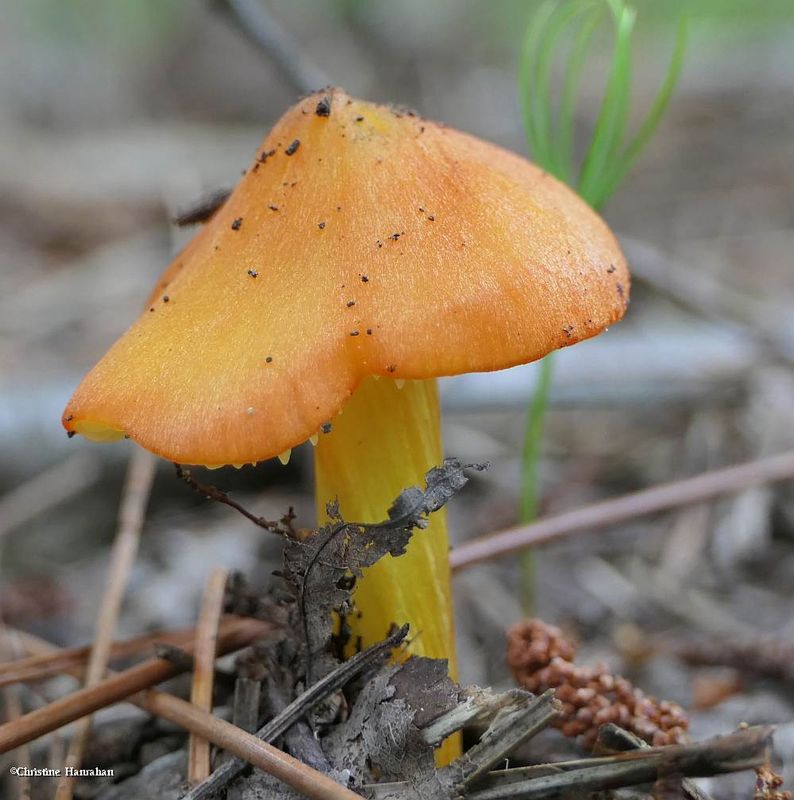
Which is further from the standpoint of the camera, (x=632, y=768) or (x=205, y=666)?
(x=205, y=666)

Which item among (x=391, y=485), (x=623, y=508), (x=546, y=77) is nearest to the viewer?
(x=391, y=485)

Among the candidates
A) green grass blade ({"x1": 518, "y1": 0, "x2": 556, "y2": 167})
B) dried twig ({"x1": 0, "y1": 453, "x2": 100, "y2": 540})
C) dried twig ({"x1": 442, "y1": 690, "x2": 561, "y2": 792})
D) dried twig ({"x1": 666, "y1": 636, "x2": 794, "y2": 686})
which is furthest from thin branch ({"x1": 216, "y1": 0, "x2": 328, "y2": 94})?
dried twig ({"x1": 442, "y1": 690, "x2": 561, "y2": 792})

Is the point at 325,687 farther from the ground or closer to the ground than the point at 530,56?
closer to the ground

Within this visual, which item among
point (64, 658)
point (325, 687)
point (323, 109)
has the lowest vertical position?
point (325, 687)

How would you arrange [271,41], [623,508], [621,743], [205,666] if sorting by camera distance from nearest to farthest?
[621,743], [205,666], [623,508], [271,41]

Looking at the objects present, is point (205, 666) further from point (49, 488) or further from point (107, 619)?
point (49, 488)

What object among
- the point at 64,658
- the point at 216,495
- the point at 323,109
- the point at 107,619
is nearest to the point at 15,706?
the point at 64,658

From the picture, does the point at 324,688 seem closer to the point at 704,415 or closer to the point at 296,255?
the point at 296,255
